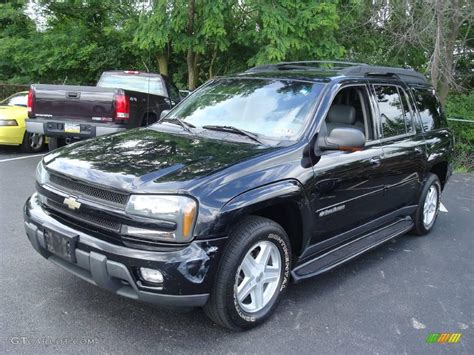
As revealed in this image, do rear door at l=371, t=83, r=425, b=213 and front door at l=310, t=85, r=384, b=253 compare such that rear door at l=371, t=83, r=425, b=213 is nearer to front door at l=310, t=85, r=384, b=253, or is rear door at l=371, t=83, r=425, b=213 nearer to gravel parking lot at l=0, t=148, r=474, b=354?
front door at l=310, t=85, r=384, b=253

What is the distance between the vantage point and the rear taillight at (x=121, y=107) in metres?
7.96

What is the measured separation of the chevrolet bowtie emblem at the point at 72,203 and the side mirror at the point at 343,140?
6.15 ft

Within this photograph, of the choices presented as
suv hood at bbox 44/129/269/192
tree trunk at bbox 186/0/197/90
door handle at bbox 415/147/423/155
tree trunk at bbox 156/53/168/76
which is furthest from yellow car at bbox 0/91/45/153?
door handle at bbox 415/147/423/155

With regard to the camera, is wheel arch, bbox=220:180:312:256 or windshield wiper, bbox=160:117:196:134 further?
windshield wiper, bbox=160:117:196:134

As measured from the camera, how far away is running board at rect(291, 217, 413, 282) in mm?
3672

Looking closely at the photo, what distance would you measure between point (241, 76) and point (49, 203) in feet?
7.32

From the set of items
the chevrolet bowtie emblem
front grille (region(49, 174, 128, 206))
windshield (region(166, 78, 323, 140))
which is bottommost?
the chevrolet bowtie emblem

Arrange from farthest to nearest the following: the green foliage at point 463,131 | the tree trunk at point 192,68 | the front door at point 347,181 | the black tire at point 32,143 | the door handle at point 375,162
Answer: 1. the tree trunk at point 192,68
2. the green foliage at point 463,131
3. the black tire at point 32,143
4. the door handle at point 375,162
5. the front door at point 347,181

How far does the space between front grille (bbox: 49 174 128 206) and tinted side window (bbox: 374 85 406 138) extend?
9.01ft

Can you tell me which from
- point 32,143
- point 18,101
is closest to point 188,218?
point 32,143

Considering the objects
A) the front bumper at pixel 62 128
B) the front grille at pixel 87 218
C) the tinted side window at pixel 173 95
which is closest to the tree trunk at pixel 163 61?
the tinted side window at pixel 173 95

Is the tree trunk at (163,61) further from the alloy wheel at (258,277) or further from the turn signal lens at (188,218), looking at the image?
the turn signal lens at (188,218)

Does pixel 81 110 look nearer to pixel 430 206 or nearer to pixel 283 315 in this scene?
pixel 430 206

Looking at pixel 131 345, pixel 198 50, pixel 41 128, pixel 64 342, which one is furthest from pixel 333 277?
pixel 198 50
